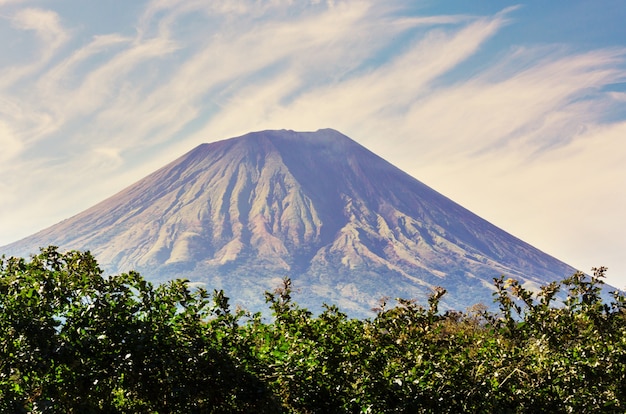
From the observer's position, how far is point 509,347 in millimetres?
7875

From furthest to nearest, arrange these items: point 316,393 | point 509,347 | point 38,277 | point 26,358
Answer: point 509,347
point 316,393
point 38,277
point 26,358

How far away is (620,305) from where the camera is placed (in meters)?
8.30

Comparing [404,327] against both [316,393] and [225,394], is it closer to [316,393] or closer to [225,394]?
[316,393]

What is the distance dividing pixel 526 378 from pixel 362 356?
1917mm

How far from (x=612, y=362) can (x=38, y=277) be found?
6.46 metres

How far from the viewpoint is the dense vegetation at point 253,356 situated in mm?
5484

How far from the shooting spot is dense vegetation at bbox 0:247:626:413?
18.0 feet

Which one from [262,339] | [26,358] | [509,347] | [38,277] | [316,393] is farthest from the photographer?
[509,347]

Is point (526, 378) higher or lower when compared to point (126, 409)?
lower

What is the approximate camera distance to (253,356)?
20.5ft

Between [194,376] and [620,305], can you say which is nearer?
[194,376]

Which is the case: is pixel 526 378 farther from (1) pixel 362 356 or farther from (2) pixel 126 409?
→ (2) pixel 126 409

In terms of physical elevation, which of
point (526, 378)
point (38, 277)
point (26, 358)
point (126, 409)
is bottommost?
point (526, 378)

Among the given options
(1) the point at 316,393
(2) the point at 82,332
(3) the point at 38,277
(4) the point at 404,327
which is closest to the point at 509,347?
(4) the point at 404,327
